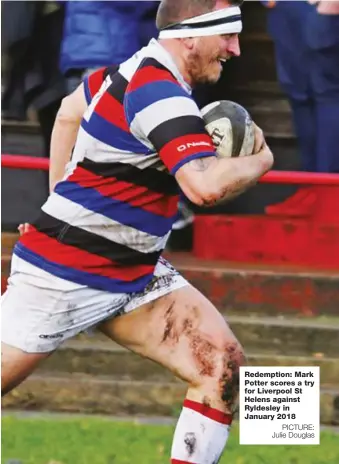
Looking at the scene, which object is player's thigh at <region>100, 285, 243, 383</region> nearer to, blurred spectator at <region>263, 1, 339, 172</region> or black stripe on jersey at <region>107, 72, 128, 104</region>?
black stripe on jersey at <region>107, 72, 128, 104</region>

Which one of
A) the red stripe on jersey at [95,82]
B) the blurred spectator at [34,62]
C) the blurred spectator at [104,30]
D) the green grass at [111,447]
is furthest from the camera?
the blurred spectator at [34,62]

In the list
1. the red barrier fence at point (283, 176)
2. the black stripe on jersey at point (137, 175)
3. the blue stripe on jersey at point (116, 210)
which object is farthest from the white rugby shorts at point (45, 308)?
the red barrier fence at point (283, 176)

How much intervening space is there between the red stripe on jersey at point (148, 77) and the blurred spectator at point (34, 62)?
356 cm

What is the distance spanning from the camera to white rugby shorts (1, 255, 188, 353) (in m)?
6.31

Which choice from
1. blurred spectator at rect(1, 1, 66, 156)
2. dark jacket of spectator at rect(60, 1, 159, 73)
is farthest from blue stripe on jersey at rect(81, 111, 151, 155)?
blurred spectator at rect(1, 1, 66, 156)

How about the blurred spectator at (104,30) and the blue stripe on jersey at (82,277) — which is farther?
the blurred spectator at (104,30)

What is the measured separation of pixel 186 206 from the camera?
986cm

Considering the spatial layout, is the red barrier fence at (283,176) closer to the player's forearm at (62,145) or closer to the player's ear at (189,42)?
the player's forearm at (62,145)

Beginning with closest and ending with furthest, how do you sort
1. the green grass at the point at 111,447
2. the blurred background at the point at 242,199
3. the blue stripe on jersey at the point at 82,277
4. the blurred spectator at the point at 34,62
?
the blue stripe on jersey at the point at 82,277 → the green grass at the point at 111,447 → the blurred background at the point at 242,199 → the blurred spectator at the point at 34,62

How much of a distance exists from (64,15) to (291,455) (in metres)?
2.98

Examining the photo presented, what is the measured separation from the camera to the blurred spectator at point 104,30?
898cm

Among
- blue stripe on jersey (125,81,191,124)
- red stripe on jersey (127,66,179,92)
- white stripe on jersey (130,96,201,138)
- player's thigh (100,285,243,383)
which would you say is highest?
red stripe on jersey (127,66,179,92)

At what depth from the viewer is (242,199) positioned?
10.1 m

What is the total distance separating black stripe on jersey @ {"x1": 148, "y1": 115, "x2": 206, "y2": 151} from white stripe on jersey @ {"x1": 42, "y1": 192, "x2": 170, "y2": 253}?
0.48 meters
